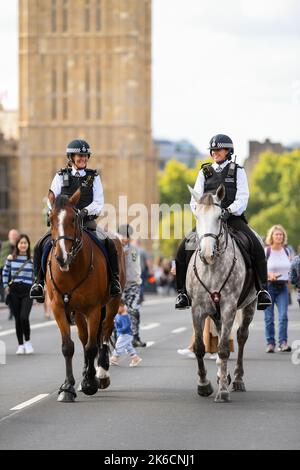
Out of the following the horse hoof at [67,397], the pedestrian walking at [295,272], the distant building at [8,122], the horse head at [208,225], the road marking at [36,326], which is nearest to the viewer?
the horse hoof at [67,397]

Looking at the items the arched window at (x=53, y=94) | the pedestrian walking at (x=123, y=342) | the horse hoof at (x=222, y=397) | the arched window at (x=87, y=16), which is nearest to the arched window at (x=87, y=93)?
the arched window at (x=53, y=94)

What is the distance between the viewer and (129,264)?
2377 centimetres

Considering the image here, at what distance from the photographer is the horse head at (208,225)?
15.0 meters

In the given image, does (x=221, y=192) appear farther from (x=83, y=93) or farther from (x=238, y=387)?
(x=83, y=93)

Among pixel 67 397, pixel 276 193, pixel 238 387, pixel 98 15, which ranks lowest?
pixel 276 193

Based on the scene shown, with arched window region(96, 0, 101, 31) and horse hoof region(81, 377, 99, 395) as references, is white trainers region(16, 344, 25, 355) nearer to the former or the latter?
horse hoof region(81, 377, 99, 395)

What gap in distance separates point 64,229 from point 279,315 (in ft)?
29.6

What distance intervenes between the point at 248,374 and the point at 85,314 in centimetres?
345

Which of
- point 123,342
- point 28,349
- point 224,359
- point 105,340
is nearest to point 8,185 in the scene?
point 28,349

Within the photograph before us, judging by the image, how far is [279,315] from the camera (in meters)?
23.5

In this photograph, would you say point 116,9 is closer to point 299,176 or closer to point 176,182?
point 299,176

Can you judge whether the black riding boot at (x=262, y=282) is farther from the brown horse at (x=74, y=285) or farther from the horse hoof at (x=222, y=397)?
the horse hoof at (x=222, y=397)

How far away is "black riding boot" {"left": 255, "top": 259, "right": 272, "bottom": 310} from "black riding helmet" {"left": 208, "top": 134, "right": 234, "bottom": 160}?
120 cm
